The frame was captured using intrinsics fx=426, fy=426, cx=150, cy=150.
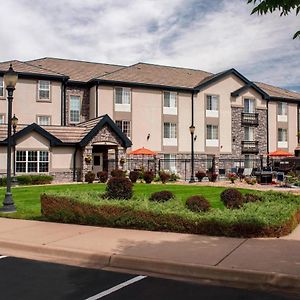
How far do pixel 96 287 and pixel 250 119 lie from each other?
40899 mm

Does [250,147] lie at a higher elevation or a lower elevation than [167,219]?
higher

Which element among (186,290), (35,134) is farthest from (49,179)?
(186,290)

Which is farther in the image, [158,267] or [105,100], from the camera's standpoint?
[105,100]

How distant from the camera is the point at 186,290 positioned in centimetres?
619

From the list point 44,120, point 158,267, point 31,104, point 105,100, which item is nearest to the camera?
point 158,267

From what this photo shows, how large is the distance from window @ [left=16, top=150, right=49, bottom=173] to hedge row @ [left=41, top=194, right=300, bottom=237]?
19246mm

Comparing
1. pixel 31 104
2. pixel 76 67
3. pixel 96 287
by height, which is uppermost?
pixel 76 67

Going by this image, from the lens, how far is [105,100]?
38.0 meters

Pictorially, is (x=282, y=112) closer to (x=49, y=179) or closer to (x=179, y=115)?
(x=179, y=115)

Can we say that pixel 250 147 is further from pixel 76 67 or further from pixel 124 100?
pixel 76 67

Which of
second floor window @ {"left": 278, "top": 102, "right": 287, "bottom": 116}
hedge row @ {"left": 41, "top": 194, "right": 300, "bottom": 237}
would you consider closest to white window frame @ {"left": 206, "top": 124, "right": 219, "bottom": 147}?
second floor window @ {"left": 278, "top": 102, "right": 287, "bottom": 116}


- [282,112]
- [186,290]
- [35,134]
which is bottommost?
[186,290]

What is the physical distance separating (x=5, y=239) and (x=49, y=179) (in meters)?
21.0

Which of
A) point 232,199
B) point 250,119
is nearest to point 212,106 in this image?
point 250,119
